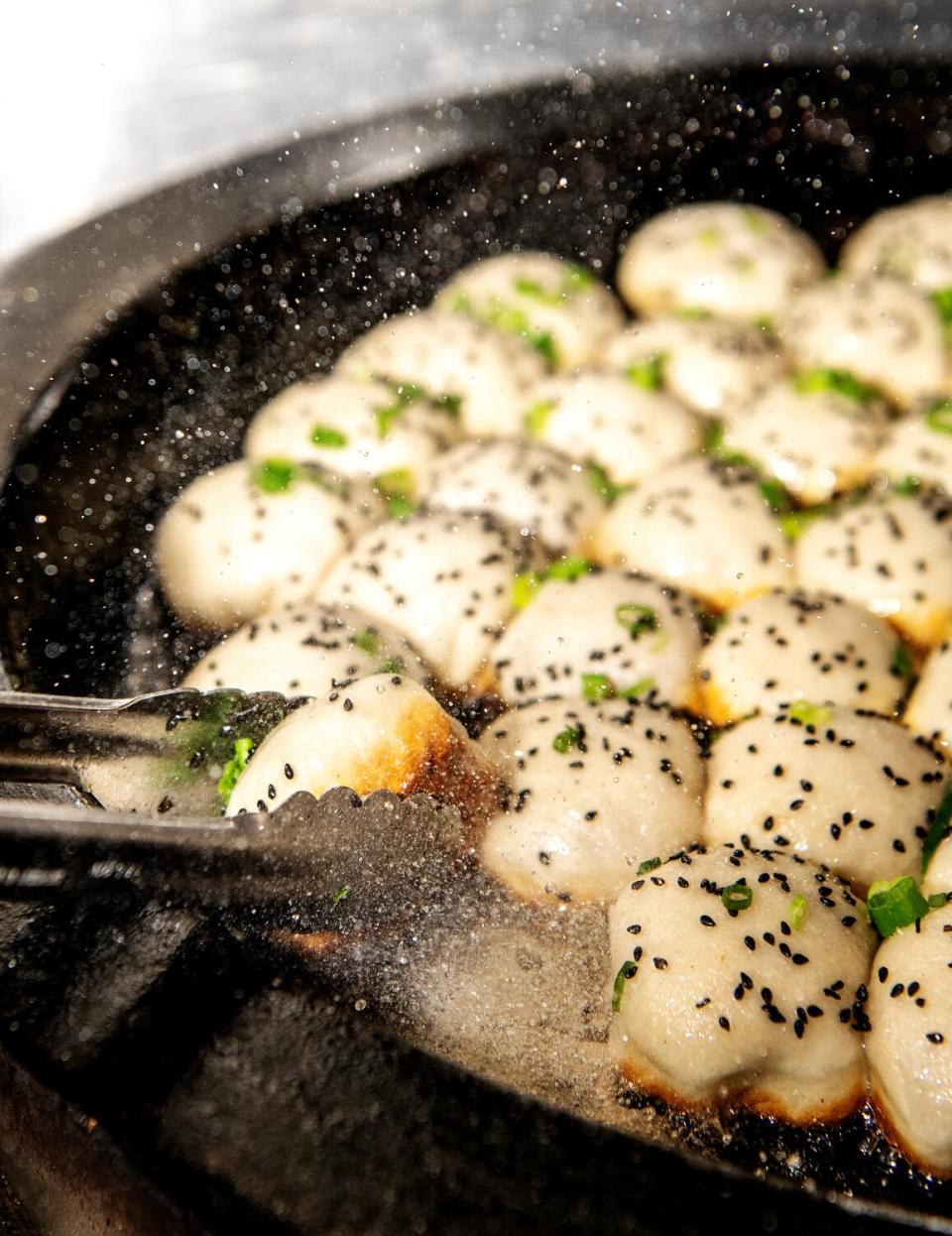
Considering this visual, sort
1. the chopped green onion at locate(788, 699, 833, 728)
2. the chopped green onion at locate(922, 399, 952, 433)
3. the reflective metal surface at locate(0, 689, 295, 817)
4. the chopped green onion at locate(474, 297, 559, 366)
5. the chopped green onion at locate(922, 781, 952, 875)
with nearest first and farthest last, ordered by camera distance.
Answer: the reflective metal surface at locate(0, 689, 295, 817) < the chopped green onion at locate(922, 781, 952, 875) < the chopped green onion at locate(788, 699, 833, 728) < the chopped green onion at locate(922, 399, 952, 433) < the chopped green onion at locate(474, 297, 559, 366)

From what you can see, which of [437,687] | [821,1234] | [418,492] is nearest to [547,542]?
[418,492]

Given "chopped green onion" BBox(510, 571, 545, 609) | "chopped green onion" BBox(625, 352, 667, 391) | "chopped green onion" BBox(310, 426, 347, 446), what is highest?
"chopped green onion" BBox(310, 426, 347, 446)

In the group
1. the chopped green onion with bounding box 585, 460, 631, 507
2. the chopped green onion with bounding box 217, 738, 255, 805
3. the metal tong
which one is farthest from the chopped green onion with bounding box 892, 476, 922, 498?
the chopped green onion with bounding box 217, 738, 255, 805

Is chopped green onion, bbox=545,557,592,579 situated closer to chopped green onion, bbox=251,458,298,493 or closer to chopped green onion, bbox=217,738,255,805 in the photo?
chopped green onion, bbox=251,458,298,493

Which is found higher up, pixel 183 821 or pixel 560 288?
pixel 183 821

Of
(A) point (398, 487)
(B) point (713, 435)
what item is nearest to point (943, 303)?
(B) point (713, 435)

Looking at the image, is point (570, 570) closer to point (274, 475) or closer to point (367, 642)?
point (367, 642)
